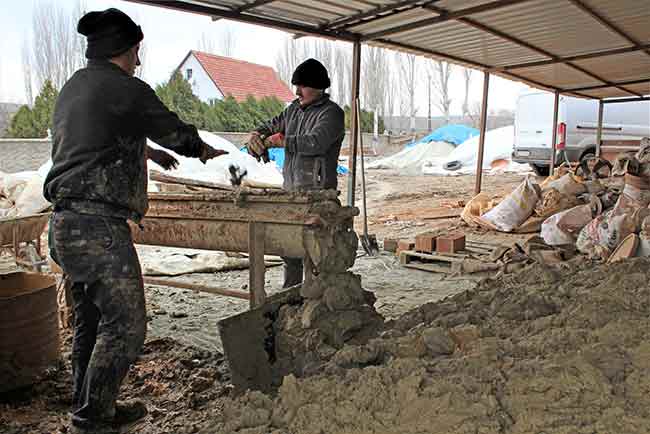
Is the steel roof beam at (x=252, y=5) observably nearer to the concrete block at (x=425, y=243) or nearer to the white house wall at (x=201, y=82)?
the concrete block at (x=425, y=243)

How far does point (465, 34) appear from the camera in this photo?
6.75 metres

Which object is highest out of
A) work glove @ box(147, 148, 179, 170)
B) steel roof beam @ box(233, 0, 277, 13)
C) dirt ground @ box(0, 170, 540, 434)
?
steel roof beam @ box(233, 0, 277, 13)

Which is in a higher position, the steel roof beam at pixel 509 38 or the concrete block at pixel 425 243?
the steel roof beam at pixel 509 38

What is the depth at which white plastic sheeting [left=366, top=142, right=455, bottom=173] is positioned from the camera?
77.0ft

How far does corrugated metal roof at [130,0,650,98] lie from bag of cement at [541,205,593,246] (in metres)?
2.19

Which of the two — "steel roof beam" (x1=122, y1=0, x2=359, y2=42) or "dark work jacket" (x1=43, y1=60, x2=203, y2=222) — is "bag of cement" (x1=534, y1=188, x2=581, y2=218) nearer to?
"steel roof beam" (x1=122, y1=0, x2=359, y2=42)

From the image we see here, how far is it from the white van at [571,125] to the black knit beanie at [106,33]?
41.3 feet

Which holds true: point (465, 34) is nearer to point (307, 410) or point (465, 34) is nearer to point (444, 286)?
point (444, 286)

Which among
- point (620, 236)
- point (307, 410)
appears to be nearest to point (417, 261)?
point (620, 236)

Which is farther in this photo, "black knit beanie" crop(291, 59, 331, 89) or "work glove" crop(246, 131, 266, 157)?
"black knit beanie" crop(291, 59, 331, 89)

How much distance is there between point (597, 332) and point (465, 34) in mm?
5247

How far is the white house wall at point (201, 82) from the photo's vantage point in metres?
29.3

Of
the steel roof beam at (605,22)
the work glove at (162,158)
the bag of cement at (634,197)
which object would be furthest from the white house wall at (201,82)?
the work glove at (162,158)

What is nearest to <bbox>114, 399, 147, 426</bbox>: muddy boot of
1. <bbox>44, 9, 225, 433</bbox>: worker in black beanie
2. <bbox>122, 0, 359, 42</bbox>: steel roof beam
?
<bbox>44, 9, 225, 433</bbox>: worker in black beanie
